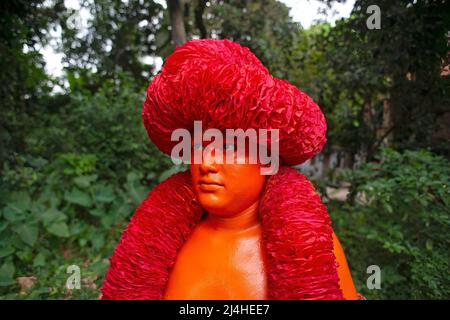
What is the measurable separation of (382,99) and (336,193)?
2.78 feet

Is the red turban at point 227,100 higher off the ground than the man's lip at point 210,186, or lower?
higher

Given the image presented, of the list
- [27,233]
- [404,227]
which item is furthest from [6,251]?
[404,227]

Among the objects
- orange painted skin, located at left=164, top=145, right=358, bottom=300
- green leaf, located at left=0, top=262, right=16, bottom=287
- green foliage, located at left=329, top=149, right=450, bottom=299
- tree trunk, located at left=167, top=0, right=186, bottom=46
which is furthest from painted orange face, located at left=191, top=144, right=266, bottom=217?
tree trunk, located at left=167, top=0, right=186, bottom=46

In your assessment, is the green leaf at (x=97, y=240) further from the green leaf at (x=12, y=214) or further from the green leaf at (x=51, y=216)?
the green leaf at (x=12, y=214)

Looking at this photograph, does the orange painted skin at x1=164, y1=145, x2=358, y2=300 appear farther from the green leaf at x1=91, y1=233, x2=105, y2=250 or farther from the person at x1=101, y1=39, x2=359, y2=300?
the green leaf at x1=91, y1=233, x2=105, y2=250

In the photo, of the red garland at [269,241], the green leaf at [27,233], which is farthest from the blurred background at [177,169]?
the red garland at [269,241]

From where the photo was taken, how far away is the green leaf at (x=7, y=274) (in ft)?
7.63

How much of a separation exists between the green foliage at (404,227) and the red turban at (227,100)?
1275 mm

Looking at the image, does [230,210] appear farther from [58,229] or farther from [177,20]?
[177,20]

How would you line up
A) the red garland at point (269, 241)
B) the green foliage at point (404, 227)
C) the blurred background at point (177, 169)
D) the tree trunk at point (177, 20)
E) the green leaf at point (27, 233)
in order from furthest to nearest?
the tree trunk at point (177, 20), the green leaf at point (27, 233), the blurred background at point (177, 169), the green foliage at point (404, 227), the red garland at point (269, 241)

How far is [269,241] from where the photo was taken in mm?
1054

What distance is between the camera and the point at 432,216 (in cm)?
205
